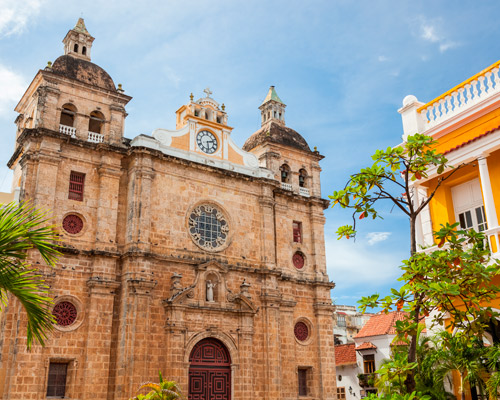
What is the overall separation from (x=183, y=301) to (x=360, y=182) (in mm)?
13535

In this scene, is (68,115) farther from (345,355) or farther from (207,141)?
(345,355)

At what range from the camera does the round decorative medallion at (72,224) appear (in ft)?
63.9

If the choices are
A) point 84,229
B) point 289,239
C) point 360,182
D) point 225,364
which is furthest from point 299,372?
point 360,182

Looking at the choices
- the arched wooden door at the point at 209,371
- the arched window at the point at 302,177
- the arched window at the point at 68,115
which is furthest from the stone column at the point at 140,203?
the arched window at the point at 302,177

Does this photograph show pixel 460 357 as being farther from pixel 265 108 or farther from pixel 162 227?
pixel 265 108

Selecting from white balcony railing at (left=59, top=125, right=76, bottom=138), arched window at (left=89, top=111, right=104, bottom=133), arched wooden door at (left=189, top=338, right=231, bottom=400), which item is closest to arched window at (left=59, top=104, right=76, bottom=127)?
white balcony railing at (left=59, top=125, right=76, bottom=138)

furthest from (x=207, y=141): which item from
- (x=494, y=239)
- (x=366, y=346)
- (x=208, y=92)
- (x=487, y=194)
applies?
(x=494, y=239)

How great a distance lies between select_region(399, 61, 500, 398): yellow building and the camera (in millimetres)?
10227

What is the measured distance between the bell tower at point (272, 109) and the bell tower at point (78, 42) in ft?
32.8

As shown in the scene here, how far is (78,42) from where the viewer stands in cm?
2327

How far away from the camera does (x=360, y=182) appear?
25.8ft

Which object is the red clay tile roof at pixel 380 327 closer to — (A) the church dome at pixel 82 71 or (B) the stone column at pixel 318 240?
(B) the stone column at pixel 318 240

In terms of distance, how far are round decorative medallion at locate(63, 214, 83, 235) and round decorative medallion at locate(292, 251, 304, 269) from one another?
10.2 m

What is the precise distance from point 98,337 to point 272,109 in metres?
15.9
